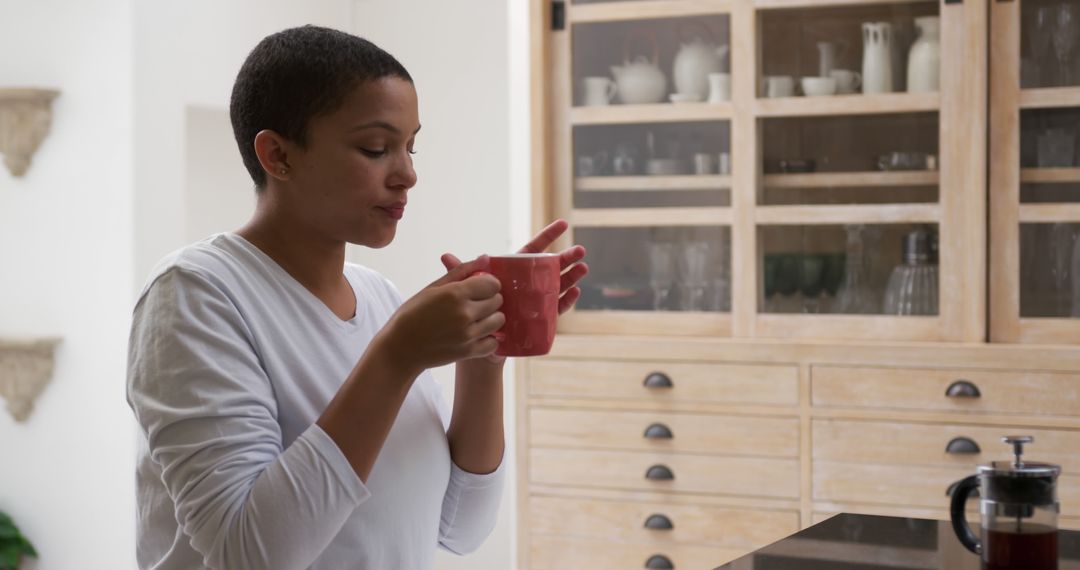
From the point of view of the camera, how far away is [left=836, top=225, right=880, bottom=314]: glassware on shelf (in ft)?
10.1

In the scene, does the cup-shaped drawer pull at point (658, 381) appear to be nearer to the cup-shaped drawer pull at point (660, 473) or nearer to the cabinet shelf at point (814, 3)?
the cup-shaped drawer pull at point (660, 473)

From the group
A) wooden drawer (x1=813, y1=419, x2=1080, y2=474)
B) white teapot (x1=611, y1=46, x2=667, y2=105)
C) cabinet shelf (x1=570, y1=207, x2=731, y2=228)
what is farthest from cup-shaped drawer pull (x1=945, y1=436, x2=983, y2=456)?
white teapot (x1=611, y1=46, x2=667, y2=105)

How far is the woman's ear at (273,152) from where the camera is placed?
1146 mm

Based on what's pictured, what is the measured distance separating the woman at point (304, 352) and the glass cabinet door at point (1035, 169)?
6.30 ft

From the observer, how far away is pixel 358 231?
1146mm

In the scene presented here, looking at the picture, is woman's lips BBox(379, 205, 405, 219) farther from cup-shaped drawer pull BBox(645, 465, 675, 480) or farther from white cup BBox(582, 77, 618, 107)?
white cup BBox(582, 77, 618, 107)

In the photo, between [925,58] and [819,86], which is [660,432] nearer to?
[819,86]

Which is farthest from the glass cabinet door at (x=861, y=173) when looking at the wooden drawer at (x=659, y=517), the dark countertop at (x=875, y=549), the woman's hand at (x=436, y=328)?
the woman's hand at (x=436, y=328)

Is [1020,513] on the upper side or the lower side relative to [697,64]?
lower

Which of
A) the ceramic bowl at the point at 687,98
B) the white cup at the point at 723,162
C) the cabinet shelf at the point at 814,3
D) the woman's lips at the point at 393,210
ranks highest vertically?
the cabinet shelf at the point at 814,3

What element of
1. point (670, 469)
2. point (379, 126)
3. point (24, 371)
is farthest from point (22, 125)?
point (379, 126)

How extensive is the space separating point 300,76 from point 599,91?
7.20 ft

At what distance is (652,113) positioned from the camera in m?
3.21

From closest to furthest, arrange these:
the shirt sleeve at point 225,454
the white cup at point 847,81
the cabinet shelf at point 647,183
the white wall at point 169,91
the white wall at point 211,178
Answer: the shirt sleeve at point 225,454 < the white cup at point 847,81 < the cabinet shelf at point 647,183 < the white wall at point 169,91 < the white wall at point 211,178
